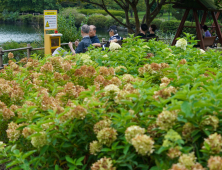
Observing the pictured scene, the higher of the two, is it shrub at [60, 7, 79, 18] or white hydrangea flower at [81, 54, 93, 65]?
shrub at [60, 7, 79, 18]

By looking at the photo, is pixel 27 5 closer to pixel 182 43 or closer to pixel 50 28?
pixel 50 28

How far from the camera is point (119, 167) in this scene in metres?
1.54

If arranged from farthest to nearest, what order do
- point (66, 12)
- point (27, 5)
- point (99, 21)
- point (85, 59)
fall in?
point (27, 5)
point (99, 21)
point (66, 12)
point (85, 59)

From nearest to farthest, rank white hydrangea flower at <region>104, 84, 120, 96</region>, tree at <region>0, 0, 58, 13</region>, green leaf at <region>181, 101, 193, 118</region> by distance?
green leaf at <region>181, 101, 193, 118</region> < white hydrangea flower at <region>104, 84, 120, 96</region> < tree at <region>0, 0, 58, 13</region>

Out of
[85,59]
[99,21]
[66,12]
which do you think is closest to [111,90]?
[85,59]

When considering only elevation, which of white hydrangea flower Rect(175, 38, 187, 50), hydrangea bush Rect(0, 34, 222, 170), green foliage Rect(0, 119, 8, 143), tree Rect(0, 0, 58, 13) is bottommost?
green foliage Rect(0, 119, 8, 143)

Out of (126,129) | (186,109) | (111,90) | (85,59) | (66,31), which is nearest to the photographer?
(186,109)

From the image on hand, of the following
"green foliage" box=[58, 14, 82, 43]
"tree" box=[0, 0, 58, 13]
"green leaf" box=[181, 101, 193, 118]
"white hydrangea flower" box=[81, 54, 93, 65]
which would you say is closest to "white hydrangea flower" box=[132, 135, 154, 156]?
"green leaf" box=[181, 101, 193, 118]

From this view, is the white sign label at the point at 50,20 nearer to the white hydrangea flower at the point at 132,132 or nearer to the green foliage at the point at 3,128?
the green foliage at the point at 3,128

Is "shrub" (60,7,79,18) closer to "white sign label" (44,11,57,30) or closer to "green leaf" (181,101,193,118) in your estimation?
"white sign label" (44,11,57,30)

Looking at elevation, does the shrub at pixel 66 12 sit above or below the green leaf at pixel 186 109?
above

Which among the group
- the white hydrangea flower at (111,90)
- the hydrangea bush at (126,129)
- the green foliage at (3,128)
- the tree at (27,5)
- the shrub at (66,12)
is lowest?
the green foliage at (3,128)

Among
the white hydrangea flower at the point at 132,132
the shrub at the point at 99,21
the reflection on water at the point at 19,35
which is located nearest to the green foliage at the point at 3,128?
the white hydrangea flower at the point at 132,132

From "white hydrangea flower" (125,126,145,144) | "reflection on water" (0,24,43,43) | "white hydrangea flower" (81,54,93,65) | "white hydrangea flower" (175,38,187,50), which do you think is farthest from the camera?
"reflection on water" (0,24,43,43)
